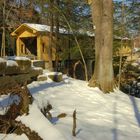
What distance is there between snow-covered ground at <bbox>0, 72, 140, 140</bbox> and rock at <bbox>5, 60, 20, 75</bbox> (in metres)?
0.69

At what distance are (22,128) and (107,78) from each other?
9210mm

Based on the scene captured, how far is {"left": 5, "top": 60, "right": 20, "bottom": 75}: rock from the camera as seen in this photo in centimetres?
1204

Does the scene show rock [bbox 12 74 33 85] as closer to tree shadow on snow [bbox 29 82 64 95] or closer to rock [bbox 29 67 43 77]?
rock [bbox 29 67 43 77]

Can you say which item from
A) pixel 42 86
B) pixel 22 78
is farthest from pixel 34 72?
pixel 42 86

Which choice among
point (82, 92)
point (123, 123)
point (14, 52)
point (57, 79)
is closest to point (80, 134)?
point (123, 123)

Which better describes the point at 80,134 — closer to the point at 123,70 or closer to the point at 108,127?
the point at 108,127

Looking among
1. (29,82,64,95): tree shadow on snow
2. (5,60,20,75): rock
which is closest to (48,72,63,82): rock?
(29,82,64,95): tree shadow on snow

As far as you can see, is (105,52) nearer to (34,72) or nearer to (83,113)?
(34,72)

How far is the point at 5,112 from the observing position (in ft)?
20.9

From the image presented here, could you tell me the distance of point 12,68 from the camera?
1243cm

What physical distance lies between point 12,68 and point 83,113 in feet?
12.5

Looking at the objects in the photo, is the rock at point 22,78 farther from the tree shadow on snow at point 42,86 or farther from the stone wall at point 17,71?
the tree shadow on snow at point 42,86

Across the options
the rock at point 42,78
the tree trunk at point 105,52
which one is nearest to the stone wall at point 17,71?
the rock at point 42,78

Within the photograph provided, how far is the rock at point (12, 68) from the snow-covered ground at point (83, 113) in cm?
69
